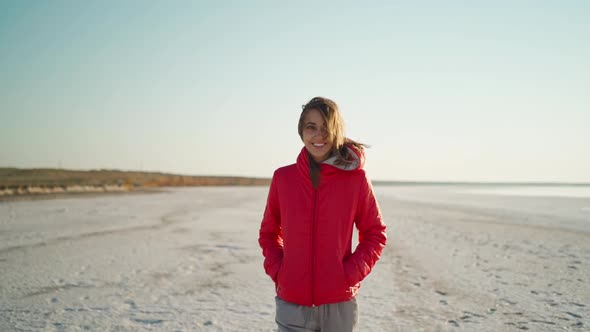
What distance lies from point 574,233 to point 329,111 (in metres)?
10.9

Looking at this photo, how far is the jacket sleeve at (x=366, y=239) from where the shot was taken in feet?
7.00

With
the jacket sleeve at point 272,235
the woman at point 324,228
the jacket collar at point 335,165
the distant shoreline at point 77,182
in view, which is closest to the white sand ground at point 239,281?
the jacket sleeve at point 272,235

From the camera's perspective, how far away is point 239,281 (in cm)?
588

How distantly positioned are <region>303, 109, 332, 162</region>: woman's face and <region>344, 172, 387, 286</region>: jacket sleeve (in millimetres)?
268

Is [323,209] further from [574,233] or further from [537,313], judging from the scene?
[574,233]

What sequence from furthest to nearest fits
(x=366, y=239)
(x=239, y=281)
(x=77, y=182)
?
1. (x=77, y=182)
2. (x=239, y=281)
3. (x=366, y=239)

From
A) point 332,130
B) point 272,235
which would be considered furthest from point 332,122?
point 272,235

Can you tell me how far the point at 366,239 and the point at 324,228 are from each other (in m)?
0.27

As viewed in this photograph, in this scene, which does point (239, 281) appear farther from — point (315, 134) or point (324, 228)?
point (315, 134)

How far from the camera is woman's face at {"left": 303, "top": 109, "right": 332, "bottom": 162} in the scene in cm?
215

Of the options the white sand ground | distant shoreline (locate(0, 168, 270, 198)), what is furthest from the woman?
distant shoreline (locate(0, 168, 270, 198))

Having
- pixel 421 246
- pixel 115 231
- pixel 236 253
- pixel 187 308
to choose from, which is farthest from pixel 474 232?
pixel 115 231

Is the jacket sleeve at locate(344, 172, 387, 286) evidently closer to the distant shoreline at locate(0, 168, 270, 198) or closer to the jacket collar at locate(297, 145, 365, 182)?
the jacket collar at locate(297, 145, 365, 182)

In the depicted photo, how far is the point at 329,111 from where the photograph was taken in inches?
83.8
